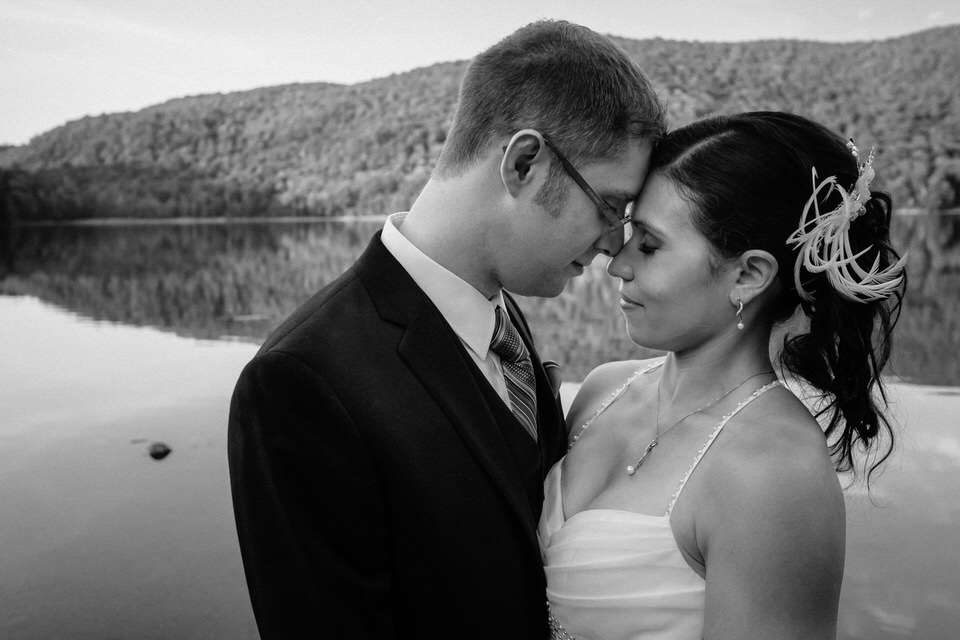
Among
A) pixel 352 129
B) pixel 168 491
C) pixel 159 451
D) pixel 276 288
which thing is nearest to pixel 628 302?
pixel 168 491

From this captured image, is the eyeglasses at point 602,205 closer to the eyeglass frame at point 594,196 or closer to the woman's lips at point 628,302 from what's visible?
the eyeglass frame at point 594,196

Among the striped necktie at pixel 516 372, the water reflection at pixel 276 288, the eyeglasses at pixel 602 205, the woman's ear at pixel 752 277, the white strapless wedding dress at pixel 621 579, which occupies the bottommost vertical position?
the water reflection at pixel 276 288

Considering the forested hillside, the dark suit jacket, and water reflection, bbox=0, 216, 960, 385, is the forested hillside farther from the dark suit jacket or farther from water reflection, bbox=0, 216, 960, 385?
the dark suit jacket

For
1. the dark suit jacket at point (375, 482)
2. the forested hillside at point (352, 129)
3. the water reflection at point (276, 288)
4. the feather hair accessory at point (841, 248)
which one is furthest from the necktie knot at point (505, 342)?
the forested hillside at point (352, 129)

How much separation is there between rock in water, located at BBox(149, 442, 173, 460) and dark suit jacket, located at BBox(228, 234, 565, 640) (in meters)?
11.8

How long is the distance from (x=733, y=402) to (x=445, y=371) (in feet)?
3.68

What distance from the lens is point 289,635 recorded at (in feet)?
6.66

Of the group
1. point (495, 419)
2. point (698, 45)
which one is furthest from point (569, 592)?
point (698, 45)

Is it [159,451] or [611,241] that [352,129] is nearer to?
[159,451]

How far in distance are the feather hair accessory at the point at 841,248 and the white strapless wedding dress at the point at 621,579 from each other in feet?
1.47

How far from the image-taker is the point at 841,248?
8.65 feet

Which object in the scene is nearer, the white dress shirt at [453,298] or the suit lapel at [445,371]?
the suit lapel at [445,371]

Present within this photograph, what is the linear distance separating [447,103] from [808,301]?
79.4 meters

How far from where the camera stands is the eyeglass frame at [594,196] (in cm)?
243
